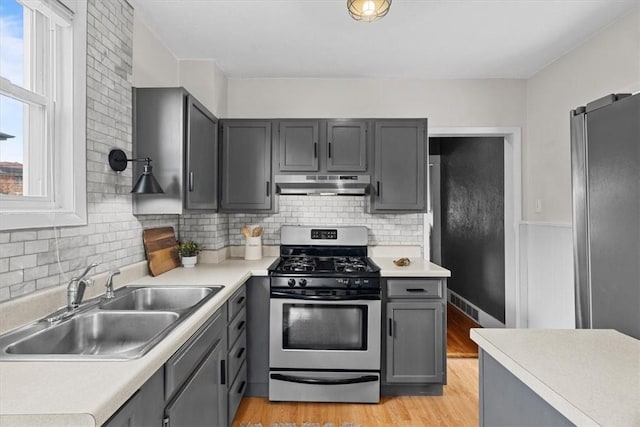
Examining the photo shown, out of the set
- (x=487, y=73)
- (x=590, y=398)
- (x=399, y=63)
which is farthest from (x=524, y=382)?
(x=487, y=73)

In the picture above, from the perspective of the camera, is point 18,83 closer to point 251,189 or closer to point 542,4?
point 251,189

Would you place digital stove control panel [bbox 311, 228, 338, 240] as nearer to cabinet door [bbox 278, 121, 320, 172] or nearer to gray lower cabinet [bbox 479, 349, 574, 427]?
cabinet door [bbox 278, 121, 320, 172]

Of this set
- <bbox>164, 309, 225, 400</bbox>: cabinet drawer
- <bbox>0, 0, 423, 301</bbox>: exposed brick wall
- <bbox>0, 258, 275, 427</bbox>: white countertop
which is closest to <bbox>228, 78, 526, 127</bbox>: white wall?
<bbox>0, 0, 423, 301</bbox>: exposed brick wall

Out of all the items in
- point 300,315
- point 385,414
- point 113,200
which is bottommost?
point 385,414

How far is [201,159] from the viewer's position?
97.1 inches

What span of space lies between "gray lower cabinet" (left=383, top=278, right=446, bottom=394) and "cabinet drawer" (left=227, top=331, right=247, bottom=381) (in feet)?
3.30

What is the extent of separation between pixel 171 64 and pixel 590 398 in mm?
3104

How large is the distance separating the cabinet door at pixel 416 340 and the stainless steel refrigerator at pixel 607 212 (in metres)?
1.28

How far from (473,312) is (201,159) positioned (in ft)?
11.7

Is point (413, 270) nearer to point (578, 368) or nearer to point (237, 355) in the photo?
point (237, 355)

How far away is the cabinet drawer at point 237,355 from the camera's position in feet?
6.84

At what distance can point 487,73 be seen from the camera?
3094mm

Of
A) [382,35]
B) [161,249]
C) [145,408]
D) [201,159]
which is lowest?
[145,408]

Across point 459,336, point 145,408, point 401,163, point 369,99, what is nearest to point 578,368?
point 145,408
